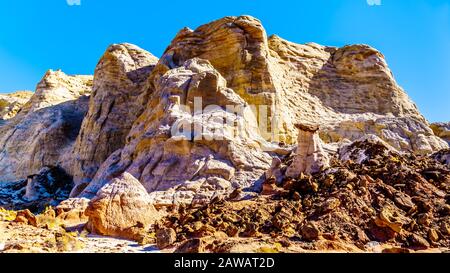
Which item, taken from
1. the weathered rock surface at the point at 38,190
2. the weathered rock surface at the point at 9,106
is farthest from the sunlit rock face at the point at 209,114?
the weathered rock surface at the point at 9,106

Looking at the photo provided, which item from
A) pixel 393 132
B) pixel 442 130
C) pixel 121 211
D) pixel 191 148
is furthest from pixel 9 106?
pixel 442 130

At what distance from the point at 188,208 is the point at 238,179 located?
215 centimetres

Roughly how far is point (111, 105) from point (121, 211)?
48.1 ft

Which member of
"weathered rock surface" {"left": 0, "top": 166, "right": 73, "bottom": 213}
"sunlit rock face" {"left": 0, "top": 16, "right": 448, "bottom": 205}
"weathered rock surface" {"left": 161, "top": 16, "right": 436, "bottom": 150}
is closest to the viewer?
"sunlit rock face" {"left": 0, "top": 16, "right": 448, "bottom": 205}

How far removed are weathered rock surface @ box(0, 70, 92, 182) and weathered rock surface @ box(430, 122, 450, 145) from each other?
64.7 ft

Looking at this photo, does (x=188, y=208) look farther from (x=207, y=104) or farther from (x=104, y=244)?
(x=207, y=104)

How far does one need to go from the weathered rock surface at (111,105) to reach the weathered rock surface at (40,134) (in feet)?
8.26

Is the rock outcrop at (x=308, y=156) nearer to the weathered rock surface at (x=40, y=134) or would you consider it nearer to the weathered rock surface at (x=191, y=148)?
the weathered rock surface at (x=191, y=148)

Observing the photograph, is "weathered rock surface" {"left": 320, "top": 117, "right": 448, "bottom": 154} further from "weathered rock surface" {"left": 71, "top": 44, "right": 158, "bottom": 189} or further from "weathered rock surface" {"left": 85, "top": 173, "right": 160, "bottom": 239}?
"weathered rock surface" {"left": 85, "top": 173, "right": 160, "bottom": 239}

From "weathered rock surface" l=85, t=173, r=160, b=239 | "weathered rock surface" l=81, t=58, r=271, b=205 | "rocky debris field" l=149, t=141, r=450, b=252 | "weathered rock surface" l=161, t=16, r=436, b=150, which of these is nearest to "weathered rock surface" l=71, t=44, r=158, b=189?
"weathered rock surface" l=161, t=16, r=436, b=150

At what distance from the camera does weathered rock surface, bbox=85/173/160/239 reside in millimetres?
9125

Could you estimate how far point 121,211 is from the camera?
9531 mm

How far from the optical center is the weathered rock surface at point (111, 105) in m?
21.8
